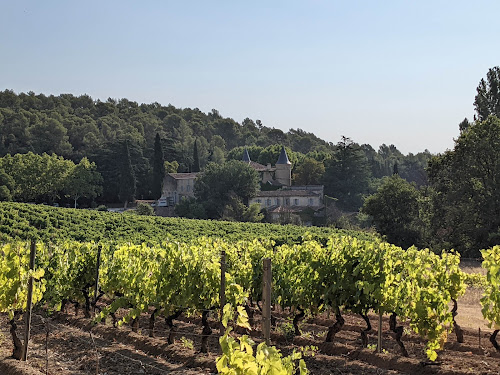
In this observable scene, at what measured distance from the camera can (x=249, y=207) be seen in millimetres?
61594

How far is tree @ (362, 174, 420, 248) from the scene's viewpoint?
128 feet

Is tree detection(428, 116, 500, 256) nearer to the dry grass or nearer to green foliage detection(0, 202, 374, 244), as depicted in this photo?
green foliage detection(0, 202, 374, 244)

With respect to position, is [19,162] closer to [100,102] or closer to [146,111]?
[100,102]

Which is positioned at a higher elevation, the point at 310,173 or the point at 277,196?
the point at 310,173

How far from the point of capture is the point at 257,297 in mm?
13086

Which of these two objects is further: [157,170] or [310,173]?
[310,173]

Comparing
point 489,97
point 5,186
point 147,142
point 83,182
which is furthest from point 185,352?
point 147,142

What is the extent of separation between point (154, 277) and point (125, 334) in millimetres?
1262

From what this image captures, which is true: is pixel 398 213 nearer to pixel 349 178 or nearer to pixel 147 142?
pixel 349 178

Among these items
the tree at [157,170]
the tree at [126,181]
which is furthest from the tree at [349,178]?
the tree at [126,181]

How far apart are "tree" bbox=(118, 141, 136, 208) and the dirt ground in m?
54.7

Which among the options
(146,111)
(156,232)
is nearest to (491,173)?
(156,232)

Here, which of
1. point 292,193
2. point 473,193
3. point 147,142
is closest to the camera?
point 473,193

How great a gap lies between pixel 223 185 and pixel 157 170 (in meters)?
11.7
